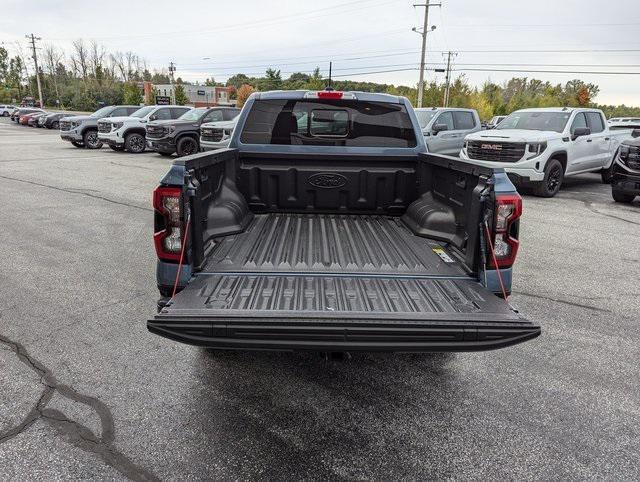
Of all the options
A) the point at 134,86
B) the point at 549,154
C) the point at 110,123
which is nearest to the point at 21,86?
the point at 134,86

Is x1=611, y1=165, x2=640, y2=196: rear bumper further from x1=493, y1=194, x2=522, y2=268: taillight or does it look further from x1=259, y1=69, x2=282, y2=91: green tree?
x1=259, y1=69, x2=282, y2=91: green tree

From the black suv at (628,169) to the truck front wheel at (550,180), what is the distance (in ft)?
3.72

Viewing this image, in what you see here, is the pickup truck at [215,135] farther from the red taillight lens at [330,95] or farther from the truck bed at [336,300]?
the truck bed at [336,300]

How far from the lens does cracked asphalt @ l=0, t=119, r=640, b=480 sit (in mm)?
2471

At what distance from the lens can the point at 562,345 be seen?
12.6ft

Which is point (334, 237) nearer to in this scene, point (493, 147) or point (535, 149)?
point (493, 147)

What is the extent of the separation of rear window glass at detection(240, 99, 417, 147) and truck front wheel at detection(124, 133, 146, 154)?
54.6 feet

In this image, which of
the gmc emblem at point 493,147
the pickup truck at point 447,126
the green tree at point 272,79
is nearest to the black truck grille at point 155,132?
the pickup truck at point 447,126

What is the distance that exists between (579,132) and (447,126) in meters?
3.61

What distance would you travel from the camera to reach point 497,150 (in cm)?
1059

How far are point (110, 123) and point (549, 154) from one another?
1688cm

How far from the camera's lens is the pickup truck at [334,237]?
2.37 metres

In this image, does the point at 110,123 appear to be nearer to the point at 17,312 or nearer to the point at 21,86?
the point at 17,312

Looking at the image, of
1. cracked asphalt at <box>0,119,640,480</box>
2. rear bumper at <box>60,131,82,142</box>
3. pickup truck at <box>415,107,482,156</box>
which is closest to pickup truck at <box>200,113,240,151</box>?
pickup truck at <box>415,107,482,156</box>
